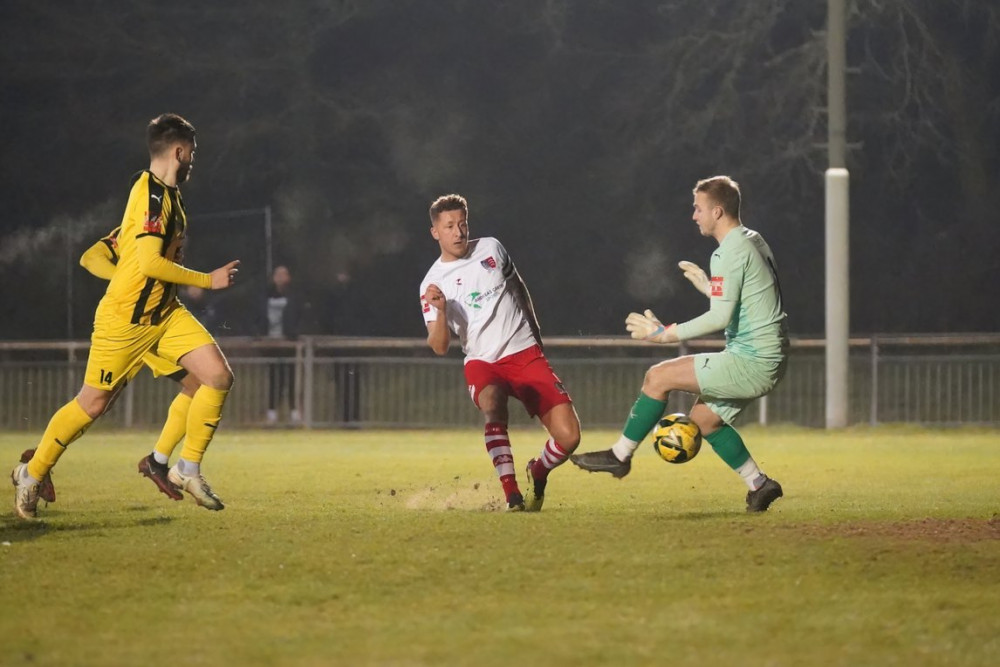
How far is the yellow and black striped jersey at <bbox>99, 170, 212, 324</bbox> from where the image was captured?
9445 millimetres

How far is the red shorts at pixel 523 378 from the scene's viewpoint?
10.1 m

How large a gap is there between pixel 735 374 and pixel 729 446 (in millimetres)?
507

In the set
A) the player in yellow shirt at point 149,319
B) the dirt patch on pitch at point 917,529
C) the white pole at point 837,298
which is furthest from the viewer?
the white pole at point 837,298

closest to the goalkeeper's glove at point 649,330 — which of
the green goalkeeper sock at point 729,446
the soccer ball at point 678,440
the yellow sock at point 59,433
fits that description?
the soccer ball at point 678,440

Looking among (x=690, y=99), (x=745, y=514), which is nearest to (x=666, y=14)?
(x=690, y=99)

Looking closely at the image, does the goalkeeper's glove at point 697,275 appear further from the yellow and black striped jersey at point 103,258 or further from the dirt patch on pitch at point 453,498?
the yellow and black striped jersey at point 103,258

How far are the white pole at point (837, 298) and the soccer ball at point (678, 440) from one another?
11.0 meters

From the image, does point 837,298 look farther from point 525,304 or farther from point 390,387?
point 525,304

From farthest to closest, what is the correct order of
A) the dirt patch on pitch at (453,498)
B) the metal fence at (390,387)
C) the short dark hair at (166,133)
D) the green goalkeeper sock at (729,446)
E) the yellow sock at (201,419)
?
the metal fence at (390,387) → the dirt patch on pitch at (453,498) → the yellow sock at (201,419) → the green goalkeeper sock at (729,446) → the short dark hair at (166,133)

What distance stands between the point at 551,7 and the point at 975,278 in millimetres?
10041

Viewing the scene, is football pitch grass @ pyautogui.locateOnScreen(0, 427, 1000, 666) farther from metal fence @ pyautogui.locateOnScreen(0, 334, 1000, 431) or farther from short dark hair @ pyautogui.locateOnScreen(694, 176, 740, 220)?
metal fence @ pyautogui.locateOnScreen(0, 334, 1000, 431)

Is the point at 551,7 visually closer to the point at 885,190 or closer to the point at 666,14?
the point at 666,14

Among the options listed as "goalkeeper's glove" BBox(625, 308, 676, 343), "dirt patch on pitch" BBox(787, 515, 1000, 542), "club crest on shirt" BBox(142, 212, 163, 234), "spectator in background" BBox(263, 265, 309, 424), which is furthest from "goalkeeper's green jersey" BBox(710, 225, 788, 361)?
"spectator in background" BBox(263, 265, 309, 424)

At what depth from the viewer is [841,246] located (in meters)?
20.7
